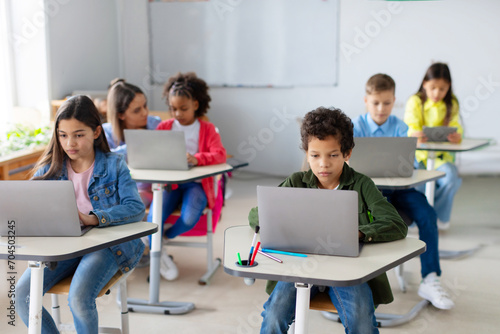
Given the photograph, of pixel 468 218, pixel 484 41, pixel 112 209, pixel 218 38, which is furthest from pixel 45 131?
pixel 484 41

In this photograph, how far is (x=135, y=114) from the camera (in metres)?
3.21

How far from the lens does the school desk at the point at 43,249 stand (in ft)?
5.40

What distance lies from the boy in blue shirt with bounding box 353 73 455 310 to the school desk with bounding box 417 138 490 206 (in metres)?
0.29

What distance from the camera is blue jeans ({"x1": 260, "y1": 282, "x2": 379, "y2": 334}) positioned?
1.75 m

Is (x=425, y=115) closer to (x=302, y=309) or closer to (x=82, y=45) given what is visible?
(x=302, y=309)

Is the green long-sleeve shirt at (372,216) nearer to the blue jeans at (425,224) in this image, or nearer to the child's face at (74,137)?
the child's face at (74,137)

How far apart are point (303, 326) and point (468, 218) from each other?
3.27 meters

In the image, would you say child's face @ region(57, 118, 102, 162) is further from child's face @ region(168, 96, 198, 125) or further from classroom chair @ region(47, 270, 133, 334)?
child's face @ region(168, 96, 198, 125)

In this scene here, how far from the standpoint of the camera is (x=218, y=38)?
592 cm

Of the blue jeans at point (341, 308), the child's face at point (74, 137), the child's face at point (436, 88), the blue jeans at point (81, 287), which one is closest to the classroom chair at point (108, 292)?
the blue jeans at point (81, 287)

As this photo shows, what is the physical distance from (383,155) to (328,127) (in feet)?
2.73

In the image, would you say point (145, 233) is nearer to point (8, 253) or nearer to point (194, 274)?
point (8, 253)

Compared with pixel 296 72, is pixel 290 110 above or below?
below

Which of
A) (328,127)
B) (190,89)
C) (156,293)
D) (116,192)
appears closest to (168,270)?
(156,293)
